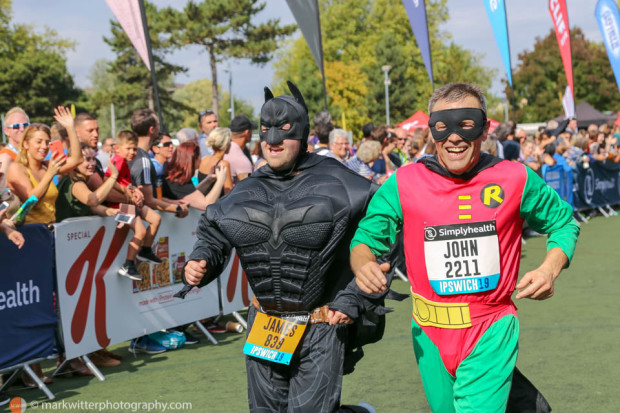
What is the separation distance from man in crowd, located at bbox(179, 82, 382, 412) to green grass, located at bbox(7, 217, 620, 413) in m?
2.08

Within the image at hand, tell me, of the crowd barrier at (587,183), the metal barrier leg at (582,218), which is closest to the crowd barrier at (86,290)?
the crowd barrier at (587,183)

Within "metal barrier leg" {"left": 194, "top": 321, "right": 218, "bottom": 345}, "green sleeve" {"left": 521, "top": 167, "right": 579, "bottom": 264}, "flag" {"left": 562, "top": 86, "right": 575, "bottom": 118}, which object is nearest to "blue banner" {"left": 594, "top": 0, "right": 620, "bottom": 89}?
"flag" {"left": 562, "top": 86, "right": 575, "bottom": 118}

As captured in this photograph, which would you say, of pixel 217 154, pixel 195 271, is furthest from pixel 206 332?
pixel 195 271

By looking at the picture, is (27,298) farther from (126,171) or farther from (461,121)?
(461,121)

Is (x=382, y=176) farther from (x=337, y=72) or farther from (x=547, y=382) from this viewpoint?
(x=337, y=72)

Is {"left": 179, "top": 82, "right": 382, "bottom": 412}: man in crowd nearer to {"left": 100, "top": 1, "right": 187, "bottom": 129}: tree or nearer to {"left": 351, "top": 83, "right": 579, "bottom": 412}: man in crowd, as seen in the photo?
{"left": 351, "top": 83, "right": 579, "bottom": 412}: man in crowd

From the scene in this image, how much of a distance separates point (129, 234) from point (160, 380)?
59.0 inches

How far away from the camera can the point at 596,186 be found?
19.3 meters

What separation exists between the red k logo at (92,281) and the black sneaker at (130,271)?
0.14 meters

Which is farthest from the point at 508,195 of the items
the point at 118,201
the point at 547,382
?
the point at 118,201

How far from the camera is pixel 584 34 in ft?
246

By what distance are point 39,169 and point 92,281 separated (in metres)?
1.09

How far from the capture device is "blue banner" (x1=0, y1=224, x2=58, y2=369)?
6406 mm

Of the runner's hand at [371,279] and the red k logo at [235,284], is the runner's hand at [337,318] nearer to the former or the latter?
the runner's hand at [371,279]
